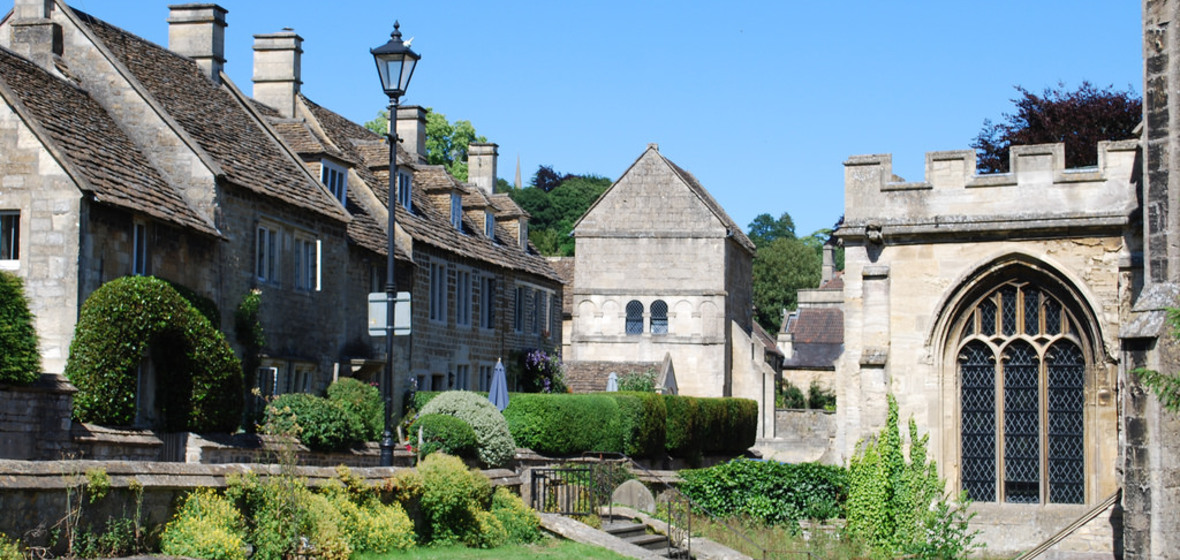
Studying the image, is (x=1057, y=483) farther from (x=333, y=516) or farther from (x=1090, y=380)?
(x=333, y=516)

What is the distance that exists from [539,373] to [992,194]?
2095cm

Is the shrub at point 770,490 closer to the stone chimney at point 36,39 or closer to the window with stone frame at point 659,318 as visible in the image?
the stone chimney at point 36,39

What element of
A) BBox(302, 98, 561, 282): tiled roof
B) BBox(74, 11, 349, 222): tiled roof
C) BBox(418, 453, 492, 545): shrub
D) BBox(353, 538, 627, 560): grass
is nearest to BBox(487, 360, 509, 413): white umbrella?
BBox(302, 98, 561, 282): tiled roof

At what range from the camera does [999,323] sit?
75.4 feet

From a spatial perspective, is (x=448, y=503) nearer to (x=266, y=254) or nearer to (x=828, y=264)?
(x=266, y=254)

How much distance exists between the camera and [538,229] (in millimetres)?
100500

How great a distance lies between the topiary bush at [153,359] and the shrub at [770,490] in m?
9.51

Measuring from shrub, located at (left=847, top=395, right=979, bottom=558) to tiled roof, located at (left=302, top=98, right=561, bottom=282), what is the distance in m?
13.7

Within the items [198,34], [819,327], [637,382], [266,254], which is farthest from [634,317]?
[266,254]

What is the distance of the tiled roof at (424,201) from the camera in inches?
1359

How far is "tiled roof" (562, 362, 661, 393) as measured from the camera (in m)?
47.8

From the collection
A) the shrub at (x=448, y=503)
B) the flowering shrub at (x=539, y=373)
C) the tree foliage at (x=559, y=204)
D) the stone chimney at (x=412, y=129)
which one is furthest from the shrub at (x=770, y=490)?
the tree foliage at (x=559, y=204)

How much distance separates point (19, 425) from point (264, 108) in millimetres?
16015

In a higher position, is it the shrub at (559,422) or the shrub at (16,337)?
the shrub at (16,337)
